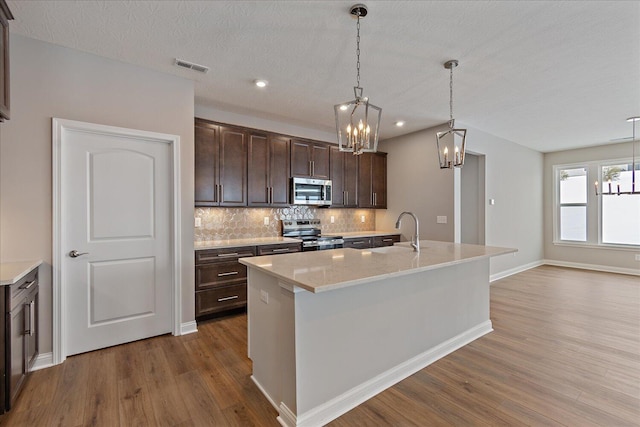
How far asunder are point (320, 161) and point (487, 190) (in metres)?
3.10

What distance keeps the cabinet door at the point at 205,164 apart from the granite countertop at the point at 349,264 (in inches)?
72.6

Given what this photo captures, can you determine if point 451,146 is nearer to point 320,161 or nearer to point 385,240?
point 320,161

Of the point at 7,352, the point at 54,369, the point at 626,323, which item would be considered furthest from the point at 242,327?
the point at 626,323

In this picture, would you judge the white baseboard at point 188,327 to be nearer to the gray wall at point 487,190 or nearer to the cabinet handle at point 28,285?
the cabinet handle at point 28,285

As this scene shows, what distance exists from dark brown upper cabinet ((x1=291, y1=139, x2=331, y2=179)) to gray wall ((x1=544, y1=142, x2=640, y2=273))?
5.85 m

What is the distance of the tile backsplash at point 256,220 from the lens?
4152 mm

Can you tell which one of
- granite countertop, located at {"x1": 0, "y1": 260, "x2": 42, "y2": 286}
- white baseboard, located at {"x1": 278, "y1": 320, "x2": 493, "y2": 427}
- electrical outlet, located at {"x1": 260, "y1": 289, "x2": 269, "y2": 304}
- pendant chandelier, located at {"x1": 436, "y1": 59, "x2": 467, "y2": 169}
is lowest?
white baseboard, located at {"x1": 278, "y1": 320, "x2": 493, "y2": 427}

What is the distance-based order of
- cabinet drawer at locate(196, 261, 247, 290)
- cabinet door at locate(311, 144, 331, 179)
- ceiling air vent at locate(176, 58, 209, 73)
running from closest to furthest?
1. ceiling air vent at locate(176, 58, 209, 73)
2. cabinet drawer at locate(196, 261, 247, 290)
3. cabinet door at locate(311, 144, 331, 179)

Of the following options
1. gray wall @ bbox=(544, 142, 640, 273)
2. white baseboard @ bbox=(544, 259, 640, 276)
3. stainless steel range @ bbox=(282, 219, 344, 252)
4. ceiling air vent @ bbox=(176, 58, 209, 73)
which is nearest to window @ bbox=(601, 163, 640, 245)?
gray wall @ bbox=(544, 142, 640, 273)

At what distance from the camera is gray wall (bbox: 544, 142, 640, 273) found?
6137mm

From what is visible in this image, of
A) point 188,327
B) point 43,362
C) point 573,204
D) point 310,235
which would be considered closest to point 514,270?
point 573,204

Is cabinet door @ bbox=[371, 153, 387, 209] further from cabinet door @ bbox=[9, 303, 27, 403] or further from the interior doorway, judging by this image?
cabinet door @ bbox=[9, 303, 27, 403]

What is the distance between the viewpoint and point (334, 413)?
1884 millimetres

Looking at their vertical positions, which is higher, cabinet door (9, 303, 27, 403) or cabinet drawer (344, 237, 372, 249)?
cabinet drawer (344, 237, 372, 249)
